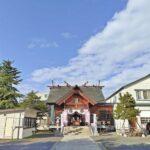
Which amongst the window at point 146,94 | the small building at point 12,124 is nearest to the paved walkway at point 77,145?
the small building at point 12,124

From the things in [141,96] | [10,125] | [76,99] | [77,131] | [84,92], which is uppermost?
[84,92]

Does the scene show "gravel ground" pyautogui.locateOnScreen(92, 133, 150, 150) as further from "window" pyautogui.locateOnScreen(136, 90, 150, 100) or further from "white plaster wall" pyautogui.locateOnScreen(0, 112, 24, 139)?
"window" pyautogui.locateOnScreen(136, 90, 150, 100)

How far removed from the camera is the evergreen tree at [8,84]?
39.6m

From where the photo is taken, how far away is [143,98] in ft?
109

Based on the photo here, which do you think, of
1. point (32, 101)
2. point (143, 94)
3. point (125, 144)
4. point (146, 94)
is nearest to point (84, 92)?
point (143, 94)

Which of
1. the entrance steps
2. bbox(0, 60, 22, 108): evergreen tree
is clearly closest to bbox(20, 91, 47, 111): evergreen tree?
bbox(0, 60, 22, 108): evergreen tree

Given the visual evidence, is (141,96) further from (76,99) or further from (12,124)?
(12,124)

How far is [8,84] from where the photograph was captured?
135 ft

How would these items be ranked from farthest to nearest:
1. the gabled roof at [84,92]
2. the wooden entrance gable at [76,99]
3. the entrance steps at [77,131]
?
1. the gabled roof at [84,92]
2. the wooden entrance gable at [76,99]
3. the entrance steps at [77,131]

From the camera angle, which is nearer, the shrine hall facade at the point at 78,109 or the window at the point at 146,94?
the window at the point at 146,94

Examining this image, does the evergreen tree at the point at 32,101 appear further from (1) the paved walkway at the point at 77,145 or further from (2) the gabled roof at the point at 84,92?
(1) the paved walkway at the point at 77,145

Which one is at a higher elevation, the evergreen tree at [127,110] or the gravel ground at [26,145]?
the evergreen tree at [127,110]

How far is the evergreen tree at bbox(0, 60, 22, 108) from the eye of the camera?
39.6m

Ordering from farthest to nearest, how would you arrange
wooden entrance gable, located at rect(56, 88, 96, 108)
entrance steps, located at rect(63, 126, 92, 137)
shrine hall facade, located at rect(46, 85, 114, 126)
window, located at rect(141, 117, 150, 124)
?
1. wooden entrance gable, located at rect(56, 88, 96, 108)
2. shrine hall facade, located at rect(46, 85, 114, 126)
3. window, located at rect(141, 117, 150, 124)
4. entrance steps, located at rect(63, 126, 92, 137)
